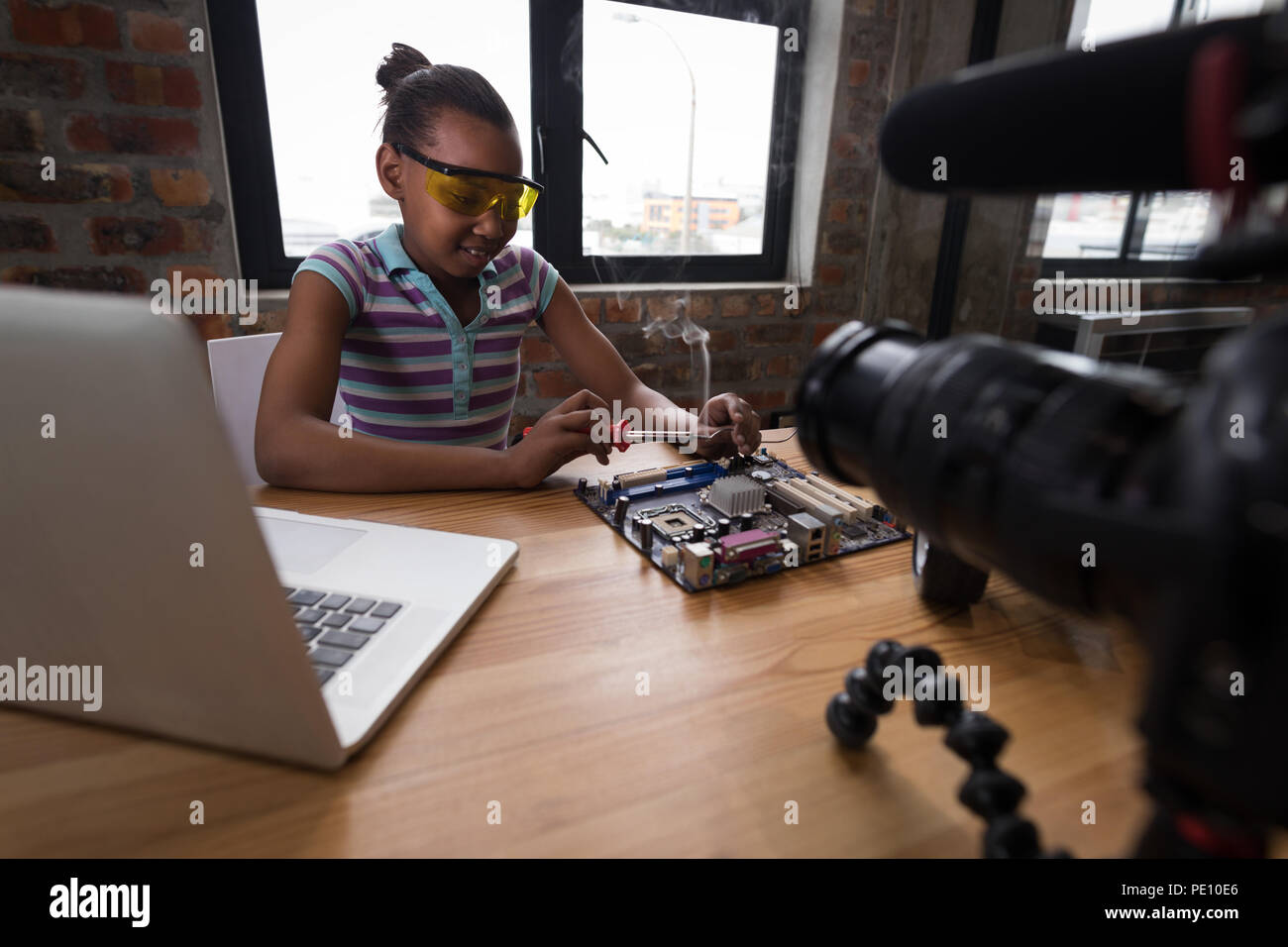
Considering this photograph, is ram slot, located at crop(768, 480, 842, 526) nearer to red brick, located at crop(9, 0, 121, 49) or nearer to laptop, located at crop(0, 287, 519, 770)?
laptop, located at crop(0, 287, 519, 770)

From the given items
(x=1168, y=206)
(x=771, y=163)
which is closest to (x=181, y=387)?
(x=771, y=163)

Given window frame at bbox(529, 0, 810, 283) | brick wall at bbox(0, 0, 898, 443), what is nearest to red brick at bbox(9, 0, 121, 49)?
brick wall at bbox(0, 0, 898, 443)

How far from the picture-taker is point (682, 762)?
433 mm

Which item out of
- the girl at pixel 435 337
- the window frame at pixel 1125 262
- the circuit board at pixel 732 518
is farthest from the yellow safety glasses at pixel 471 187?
the window frame at pixel 1125 262

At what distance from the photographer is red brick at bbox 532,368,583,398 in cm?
171

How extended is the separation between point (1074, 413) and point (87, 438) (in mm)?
464

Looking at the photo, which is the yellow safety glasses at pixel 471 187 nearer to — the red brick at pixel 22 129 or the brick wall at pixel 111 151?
the brick wall at pixel 111 151

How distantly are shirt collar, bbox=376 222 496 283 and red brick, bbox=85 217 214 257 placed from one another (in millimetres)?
520

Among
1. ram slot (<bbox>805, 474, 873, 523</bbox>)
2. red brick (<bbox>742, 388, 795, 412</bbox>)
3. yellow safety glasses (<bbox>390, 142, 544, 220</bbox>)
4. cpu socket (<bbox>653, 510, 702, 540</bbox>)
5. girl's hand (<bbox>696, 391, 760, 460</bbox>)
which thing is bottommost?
red brick (<bbox>742, 388, 795, 412</bbox>)

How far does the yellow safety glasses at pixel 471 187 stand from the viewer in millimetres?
966

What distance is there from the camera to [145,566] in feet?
1.20

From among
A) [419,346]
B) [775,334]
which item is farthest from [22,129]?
[775,334]

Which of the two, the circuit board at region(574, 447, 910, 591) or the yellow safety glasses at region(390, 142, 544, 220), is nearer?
the circuit board at region(574, 447, 910, 591)
